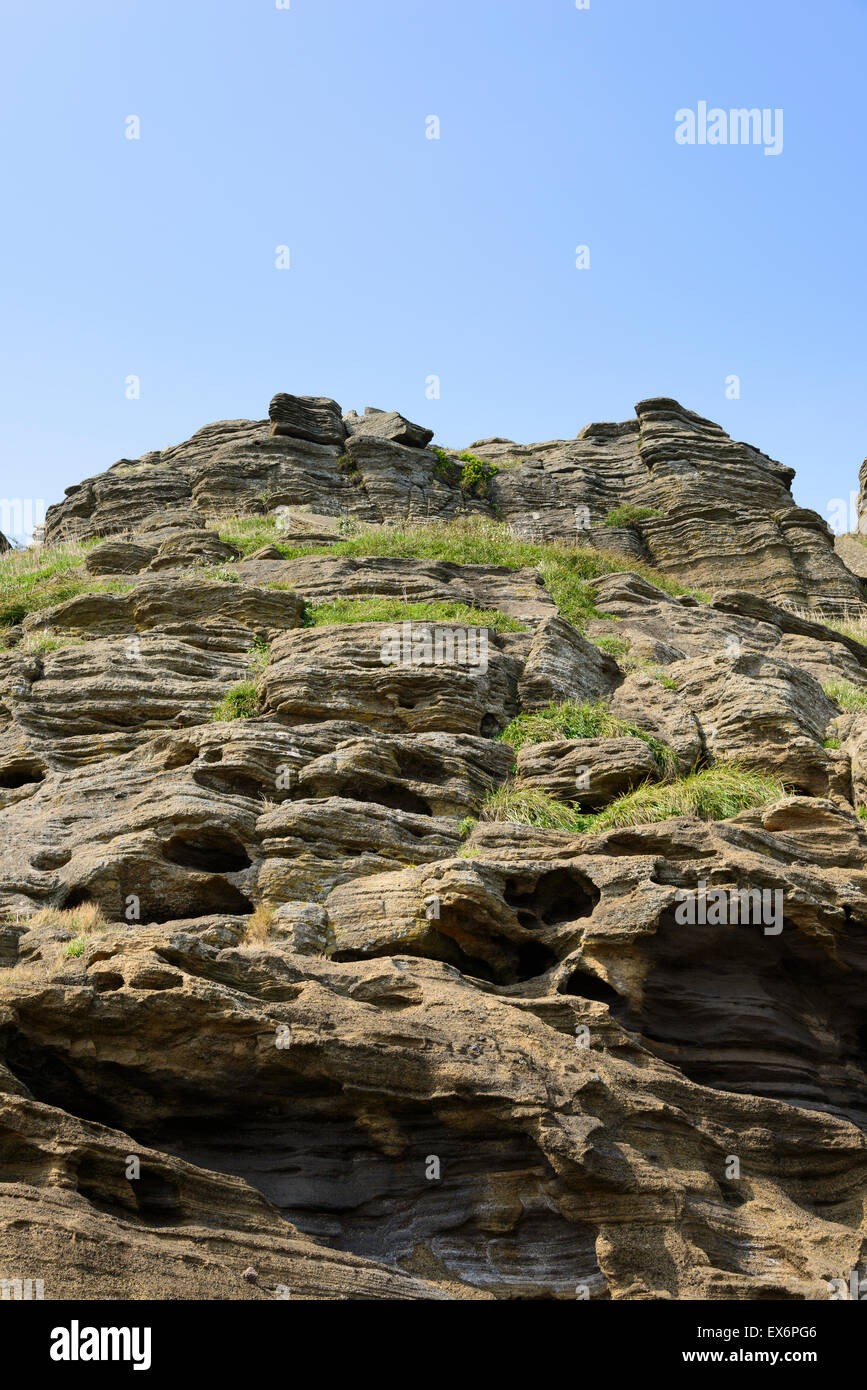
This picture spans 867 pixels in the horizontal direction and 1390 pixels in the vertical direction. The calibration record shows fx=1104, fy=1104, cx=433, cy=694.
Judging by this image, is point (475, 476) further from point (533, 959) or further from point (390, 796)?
point (533, 959)

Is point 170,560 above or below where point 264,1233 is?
above

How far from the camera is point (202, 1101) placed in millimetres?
9117

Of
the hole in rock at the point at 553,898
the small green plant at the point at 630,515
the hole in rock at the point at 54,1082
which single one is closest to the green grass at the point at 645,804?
the hole in rock at the point at 553,898

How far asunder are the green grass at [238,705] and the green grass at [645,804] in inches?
158

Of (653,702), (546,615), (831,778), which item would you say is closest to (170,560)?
(546,615)

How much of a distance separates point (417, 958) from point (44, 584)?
15.9m

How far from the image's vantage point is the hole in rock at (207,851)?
1227cm

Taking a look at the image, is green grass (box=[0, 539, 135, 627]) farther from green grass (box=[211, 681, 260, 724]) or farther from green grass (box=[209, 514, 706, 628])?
green grass (box=[211, 681, 260, 724])

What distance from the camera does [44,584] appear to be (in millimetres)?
23234

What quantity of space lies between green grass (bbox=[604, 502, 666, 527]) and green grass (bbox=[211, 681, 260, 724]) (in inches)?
820

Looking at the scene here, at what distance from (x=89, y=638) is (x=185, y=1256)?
1344 centimetres

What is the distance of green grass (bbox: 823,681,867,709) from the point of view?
18.5 meters

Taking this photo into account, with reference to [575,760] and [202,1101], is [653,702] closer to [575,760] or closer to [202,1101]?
[575,760]

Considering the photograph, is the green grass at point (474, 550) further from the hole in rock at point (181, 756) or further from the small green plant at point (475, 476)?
the hole in rock at point (181, 756)
